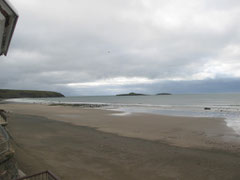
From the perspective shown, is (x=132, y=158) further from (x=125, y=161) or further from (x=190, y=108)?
(x=190, y=108)

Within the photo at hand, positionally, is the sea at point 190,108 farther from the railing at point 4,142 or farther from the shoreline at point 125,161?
the railing at point 4,142

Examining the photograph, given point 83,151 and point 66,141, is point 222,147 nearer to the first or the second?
point 83,151

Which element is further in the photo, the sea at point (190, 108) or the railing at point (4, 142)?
the sea at point (190, 108)

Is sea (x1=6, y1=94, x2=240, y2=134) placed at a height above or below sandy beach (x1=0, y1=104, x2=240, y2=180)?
above

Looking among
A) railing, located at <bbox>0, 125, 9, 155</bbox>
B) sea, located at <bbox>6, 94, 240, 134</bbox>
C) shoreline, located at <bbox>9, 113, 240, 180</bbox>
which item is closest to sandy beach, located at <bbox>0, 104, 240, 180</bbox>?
shoreline, located at <bbox>9, 113, 240, 180</bbox>

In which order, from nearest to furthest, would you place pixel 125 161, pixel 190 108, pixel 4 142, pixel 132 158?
pixel 4 142, pixel 125 161, pixel 132 158, pixel 190 108

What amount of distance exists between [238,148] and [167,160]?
4881 mm

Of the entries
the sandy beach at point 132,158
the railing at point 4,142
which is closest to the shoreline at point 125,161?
the sandy beach at point 132,158

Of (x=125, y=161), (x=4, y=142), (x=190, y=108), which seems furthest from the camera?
(x=190, y=108)

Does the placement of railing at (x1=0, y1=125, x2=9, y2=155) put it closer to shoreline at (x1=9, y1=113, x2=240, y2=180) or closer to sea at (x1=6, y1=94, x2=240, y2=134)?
shoreline at (x1=9, y1=113, x2=240, y2=180)

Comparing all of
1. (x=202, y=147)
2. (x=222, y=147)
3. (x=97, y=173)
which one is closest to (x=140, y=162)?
(x=97, y=173)

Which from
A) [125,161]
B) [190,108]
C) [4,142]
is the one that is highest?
[190,108]

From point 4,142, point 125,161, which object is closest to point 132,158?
point 125,161

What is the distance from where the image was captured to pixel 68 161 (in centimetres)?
757
